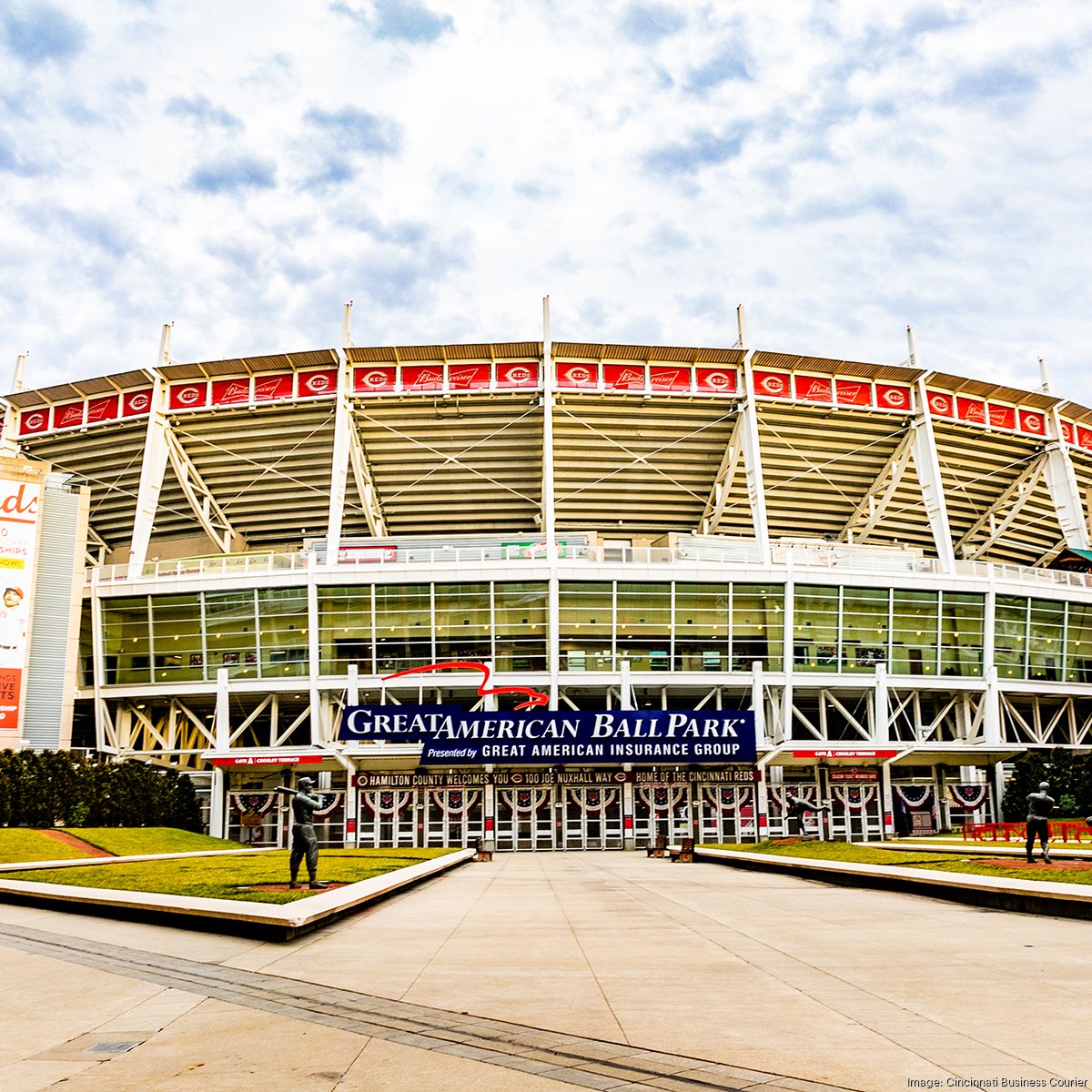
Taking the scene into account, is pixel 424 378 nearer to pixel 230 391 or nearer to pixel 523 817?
pixel 230 391

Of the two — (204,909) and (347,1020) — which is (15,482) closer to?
(204,909)

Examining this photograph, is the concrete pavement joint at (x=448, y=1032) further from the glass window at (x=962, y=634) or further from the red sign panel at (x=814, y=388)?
the red sign panel at (x=814, y=388)

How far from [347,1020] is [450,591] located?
40.2 meters

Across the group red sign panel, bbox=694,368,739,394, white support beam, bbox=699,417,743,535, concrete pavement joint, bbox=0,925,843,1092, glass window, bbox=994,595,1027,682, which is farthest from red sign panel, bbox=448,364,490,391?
concrete pavement joint, bbox=0,925,843,1092

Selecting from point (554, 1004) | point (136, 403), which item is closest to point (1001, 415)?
point (136, 403)

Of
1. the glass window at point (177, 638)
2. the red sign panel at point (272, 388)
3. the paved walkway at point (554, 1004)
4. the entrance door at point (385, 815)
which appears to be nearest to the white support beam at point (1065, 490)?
the entrance door at point (385, 815)

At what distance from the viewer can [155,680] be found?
1946 inches

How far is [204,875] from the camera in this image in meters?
19.4

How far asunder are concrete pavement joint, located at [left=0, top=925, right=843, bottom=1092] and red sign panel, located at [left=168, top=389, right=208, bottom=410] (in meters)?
45.0

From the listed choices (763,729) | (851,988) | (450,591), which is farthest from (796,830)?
(851,988)

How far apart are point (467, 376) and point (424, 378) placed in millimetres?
2135

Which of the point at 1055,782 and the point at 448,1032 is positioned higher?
the point at 448,1032

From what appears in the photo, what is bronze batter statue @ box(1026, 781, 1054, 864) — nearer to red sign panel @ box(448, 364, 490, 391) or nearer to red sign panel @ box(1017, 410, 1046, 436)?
red sign panel @ box(448, 364, 490, 391)

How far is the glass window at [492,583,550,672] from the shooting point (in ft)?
153
